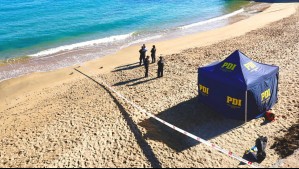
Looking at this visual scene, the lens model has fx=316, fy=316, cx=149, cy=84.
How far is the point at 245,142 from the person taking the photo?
11719mm

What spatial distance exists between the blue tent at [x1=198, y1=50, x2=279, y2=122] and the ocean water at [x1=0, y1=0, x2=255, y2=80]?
14493 mm

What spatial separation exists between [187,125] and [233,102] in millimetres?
2099

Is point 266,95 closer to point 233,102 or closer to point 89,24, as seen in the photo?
point 233,102

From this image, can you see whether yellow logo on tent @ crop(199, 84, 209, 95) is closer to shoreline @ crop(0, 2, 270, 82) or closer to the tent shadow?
the tent shadow

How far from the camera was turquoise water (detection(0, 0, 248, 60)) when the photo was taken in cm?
3167

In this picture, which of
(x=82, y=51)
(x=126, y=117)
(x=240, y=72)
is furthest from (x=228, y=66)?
(x=82, y=51)

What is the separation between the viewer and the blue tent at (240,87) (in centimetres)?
1264

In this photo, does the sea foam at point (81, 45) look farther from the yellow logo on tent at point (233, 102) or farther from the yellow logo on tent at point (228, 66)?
the yellow logo on tent at point (233, 102)

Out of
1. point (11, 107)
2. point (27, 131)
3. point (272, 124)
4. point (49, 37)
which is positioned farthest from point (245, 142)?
point (49, 37)

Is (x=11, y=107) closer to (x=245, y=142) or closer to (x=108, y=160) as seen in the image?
(x=108, y=160)

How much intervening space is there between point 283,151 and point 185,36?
21864 millimetres

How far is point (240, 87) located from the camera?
12469 millimetres

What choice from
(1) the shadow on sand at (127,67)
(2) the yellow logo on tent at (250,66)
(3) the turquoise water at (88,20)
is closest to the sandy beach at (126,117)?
(1) the shadow on sand at (127,67)

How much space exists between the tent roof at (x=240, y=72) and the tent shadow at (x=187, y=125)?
169 cm
